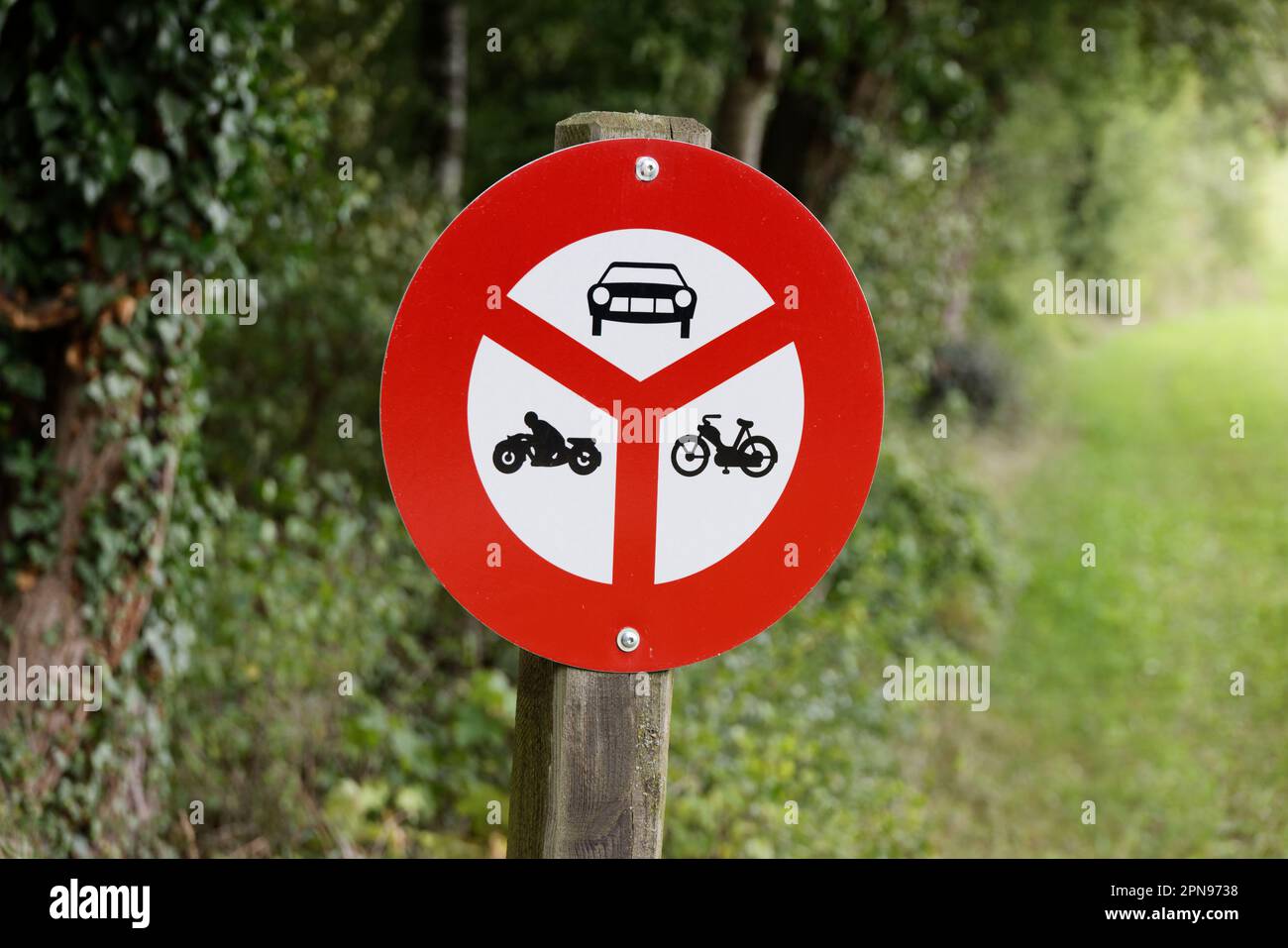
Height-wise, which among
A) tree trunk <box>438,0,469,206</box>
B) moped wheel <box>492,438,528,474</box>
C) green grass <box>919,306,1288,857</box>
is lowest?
green grass <box>919,306,1288,857</box>

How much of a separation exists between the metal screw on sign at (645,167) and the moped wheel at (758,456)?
42 cm

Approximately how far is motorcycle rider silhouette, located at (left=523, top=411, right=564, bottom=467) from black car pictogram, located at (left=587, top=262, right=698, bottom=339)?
0.15m

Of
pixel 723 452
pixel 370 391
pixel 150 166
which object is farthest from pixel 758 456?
pixel 370 391

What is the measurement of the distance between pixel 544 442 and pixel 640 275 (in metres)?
0.28

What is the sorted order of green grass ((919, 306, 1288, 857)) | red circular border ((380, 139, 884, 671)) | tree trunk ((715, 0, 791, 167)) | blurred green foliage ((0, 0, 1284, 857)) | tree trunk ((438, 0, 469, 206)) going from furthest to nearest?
tree trunk ((438, 0, 469, 206)) → green grass ((919, 306, 1288, 857)) → tree trunk ((715, 0, 791, 167)) → blurred green foliage ((0, 0, 1284, 857)) → red circular border ((380, 139, 884, 671))

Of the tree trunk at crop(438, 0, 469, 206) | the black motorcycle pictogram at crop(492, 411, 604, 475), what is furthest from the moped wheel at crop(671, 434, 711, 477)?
the tree trunk at crop(438, 0, 469, 206)

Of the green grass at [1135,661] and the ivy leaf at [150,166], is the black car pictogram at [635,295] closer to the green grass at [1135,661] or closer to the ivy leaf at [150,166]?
the ivy leaf at [150,166]

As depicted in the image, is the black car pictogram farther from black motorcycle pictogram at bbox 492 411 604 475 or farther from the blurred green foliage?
the blurred green foliage

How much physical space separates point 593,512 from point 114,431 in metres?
2.37

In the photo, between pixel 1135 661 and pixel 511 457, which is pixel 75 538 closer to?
pixel 511 457

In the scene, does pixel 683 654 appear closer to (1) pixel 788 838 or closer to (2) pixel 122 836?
(2) pixel 122 836

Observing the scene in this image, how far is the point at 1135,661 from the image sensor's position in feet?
30.7

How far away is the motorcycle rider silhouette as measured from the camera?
1.81 meters

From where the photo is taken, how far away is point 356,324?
24.9 ft
